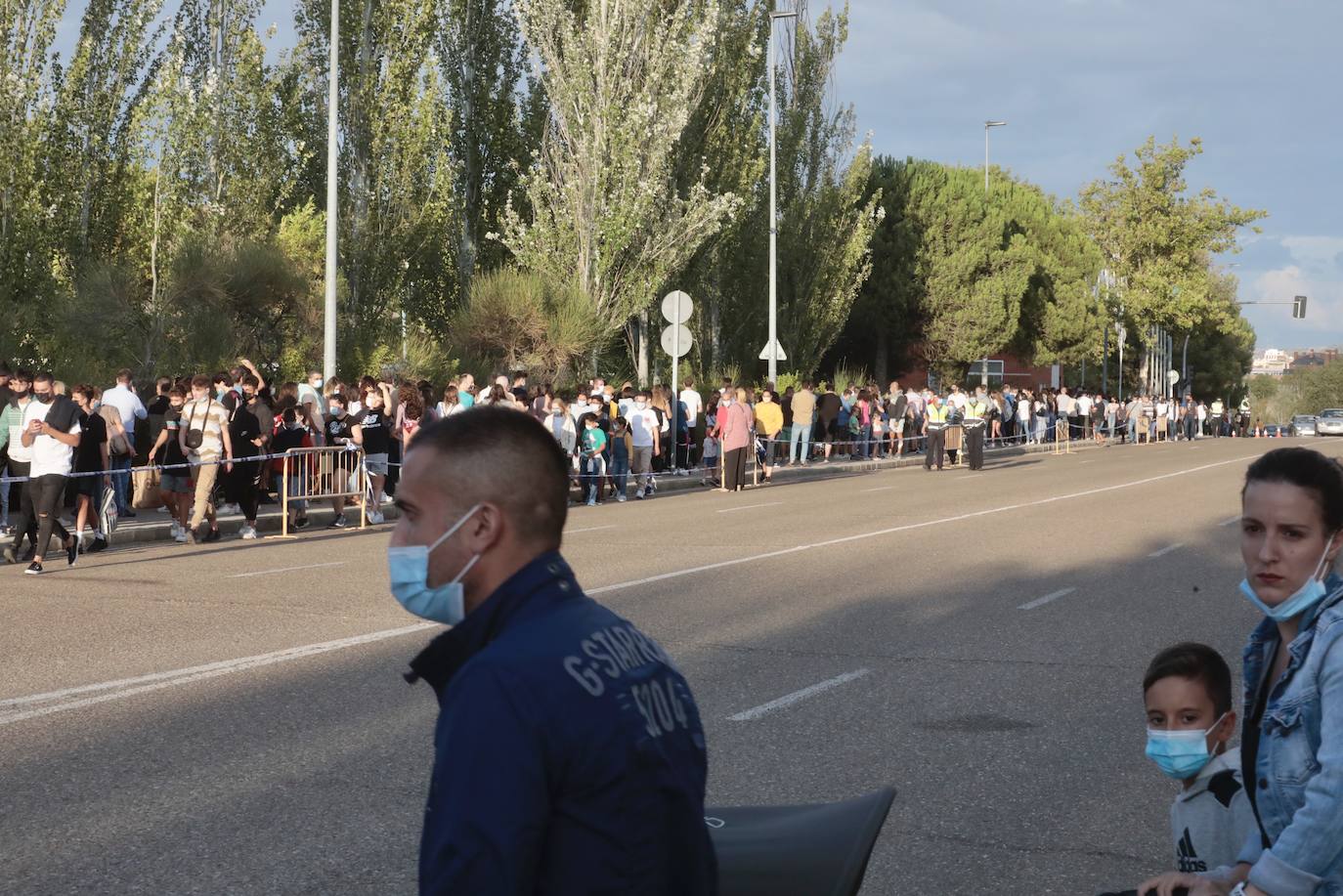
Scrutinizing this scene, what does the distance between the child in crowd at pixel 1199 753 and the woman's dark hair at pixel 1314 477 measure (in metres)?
0.45

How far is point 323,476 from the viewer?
65.9 ft

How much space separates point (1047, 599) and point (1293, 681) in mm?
10147

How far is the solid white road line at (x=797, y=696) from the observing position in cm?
813

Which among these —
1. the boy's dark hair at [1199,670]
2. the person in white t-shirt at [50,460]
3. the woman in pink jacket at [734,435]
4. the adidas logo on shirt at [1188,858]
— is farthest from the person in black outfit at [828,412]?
the adidas logo on shirt at [1188,858]

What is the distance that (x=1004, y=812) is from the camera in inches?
251

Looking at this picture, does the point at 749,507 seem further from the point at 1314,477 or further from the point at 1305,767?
the point at 1305,767

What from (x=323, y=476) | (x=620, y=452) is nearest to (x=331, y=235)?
(x=620, y=452)

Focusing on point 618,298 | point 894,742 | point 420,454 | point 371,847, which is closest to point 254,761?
point 371,847

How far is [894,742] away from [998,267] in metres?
54.2

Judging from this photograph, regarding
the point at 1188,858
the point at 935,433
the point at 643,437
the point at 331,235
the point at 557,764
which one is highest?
the point at 331,235

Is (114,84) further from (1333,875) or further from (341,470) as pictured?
(1333,875)

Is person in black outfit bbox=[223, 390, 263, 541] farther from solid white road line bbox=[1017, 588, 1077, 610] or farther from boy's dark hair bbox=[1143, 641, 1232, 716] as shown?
boy's dark hair bbox=[1143, 641, 1232, 716]

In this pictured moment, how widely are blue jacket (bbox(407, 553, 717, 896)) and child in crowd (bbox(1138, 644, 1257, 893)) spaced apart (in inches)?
61.4

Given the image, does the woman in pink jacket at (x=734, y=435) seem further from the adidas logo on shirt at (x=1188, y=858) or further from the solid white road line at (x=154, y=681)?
the adidas logo on shirt at (x=1188, y=858)
